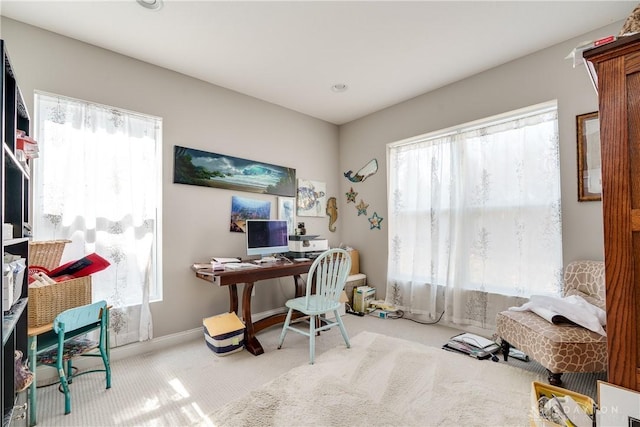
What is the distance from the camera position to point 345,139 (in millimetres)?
4273

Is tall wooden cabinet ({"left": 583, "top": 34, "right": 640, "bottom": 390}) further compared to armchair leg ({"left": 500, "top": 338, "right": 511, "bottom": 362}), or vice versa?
armchair leg ({"left": 500, "top": 338, "right": 511, "bottom": 362})

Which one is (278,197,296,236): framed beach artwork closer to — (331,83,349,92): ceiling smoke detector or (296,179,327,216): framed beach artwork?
(296,179,327,216): framed beach artwork

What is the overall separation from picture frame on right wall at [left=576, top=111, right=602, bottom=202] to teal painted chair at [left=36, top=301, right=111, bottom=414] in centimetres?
362

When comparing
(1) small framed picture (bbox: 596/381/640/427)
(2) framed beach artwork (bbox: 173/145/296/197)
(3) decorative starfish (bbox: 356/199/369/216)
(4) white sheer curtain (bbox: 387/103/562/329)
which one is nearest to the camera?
(1) small framed picture (bbox: 596/381/640/427)

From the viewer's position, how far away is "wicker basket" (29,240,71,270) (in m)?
1.87

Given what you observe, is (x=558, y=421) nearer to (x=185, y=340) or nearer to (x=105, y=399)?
(x=105, y=399)

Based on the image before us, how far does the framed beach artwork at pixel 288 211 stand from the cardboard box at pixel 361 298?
3.63 ft

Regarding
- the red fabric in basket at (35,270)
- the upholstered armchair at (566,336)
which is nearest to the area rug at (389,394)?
the upholstered armchair at (566,336)

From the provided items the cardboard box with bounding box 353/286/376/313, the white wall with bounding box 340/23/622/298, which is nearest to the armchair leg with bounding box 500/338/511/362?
the white wall with bounding box 340/23/622/298

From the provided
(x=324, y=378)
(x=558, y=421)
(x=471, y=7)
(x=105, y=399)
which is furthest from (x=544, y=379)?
(x=105, y=399)

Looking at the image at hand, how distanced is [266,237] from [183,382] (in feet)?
4.72

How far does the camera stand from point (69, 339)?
1.76 meters

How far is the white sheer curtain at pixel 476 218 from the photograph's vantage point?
8.29 feet

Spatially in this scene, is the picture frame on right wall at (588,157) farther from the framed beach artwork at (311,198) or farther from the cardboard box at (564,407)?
the framed beach artwork at (311,198)
